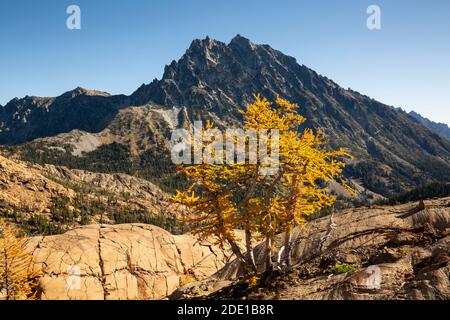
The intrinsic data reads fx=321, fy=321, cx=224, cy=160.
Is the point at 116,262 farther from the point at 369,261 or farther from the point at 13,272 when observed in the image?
the point at 369,261

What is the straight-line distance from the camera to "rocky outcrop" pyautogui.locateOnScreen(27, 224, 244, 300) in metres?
37.6

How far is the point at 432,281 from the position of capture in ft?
43.5

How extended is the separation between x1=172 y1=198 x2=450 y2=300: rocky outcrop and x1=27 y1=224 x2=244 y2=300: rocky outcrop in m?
16.8

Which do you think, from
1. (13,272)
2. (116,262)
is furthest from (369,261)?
(116,262)

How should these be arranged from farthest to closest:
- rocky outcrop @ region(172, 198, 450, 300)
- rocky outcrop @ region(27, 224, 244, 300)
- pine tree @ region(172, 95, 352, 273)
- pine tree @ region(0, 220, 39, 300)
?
rocky outcrop @ region(27, 224, 244, 300) → pine tree @ region(0, 220, 39, 300) → pine tree @ region(172, 95, 352, 273) → rocky outcrop @ region(172, 198, 450, 300)

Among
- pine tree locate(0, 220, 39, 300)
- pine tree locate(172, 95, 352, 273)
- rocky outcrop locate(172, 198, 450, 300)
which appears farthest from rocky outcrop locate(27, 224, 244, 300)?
pine tree locate(172, 95, 352, 273)

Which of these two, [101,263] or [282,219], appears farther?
[101,263]

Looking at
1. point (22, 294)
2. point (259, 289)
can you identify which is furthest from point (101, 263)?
point (259, 289)

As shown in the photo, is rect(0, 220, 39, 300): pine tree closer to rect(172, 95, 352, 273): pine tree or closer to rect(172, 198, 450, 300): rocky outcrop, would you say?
rect(172, 198, 450, 300): rocky outcrop

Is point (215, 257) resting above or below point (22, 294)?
below

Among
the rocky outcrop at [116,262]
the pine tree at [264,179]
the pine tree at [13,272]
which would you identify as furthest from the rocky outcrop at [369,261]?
the rocky outcrop at [116,262]

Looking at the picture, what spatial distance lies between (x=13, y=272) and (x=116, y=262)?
1311 cm
